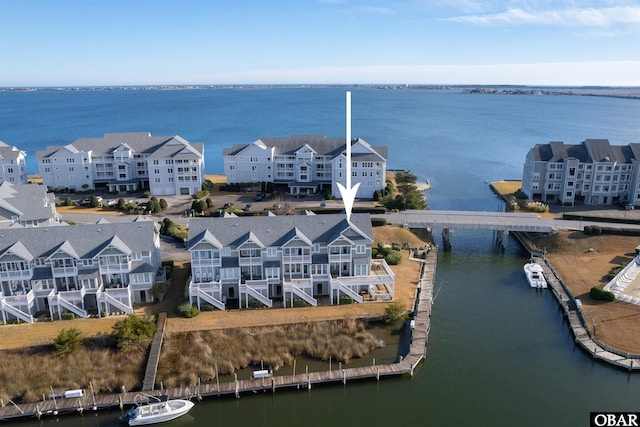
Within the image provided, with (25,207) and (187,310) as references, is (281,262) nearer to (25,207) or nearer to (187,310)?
(187,310)

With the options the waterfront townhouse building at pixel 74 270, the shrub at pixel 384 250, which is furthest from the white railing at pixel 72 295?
the shrub at pixel 384 250

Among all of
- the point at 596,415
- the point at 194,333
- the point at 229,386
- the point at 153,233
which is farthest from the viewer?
the point at 153,233

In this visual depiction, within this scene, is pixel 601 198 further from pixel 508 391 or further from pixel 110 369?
pixel 110 369

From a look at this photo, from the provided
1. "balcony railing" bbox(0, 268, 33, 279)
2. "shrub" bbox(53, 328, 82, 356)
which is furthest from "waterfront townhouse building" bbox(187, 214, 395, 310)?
"balcony railing" bbox(0, 268, 33, 279)

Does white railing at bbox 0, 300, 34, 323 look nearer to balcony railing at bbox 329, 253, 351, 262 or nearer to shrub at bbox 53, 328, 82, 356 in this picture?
shrub at bbox 53, 328, 82, 356

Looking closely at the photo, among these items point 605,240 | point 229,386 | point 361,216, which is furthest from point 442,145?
point 229,386

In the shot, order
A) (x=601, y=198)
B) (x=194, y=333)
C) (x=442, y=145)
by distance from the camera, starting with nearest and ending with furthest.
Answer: (x=194, y=333) < (x=601, y=198) < (x=442, y=145)
